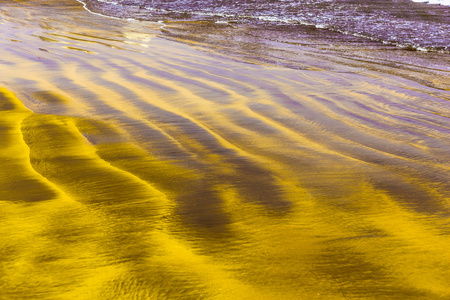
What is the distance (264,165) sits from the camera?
2000 mm

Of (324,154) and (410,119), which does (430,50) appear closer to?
(410,119)

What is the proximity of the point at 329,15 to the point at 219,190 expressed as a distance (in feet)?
24.5

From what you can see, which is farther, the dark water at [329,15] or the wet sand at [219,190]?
the dark water at [329,15]

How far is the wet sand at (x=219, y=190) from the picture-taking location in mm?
1203

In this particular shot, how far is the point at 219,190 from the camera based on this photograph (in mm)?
1718

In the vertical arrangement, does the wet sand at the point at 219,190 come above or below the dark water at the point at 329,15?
below

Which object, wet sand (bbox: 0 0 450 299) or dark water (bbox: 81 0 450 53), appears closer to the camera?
wet sand (bbox: 0 0 450 299)

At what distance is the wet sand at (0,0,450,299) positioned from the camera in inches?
47.4

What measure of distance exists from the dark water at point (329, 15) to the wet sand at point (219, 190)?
3464 mm

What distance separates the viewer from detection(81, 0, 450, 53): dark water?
264 inches

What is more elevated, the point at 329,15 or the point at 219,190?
the point at 329,15

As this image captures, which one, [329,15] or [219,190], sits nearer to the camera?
[219,190]

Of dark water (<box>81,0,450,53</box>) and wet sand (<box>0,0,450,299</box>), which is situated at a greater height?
dark water (<box>81,0,450,53</box>)

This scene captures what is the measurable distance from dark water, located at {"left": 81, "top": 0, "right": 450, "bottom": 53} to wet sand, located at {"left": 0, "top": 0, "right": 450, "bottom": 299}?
11.4 feet
